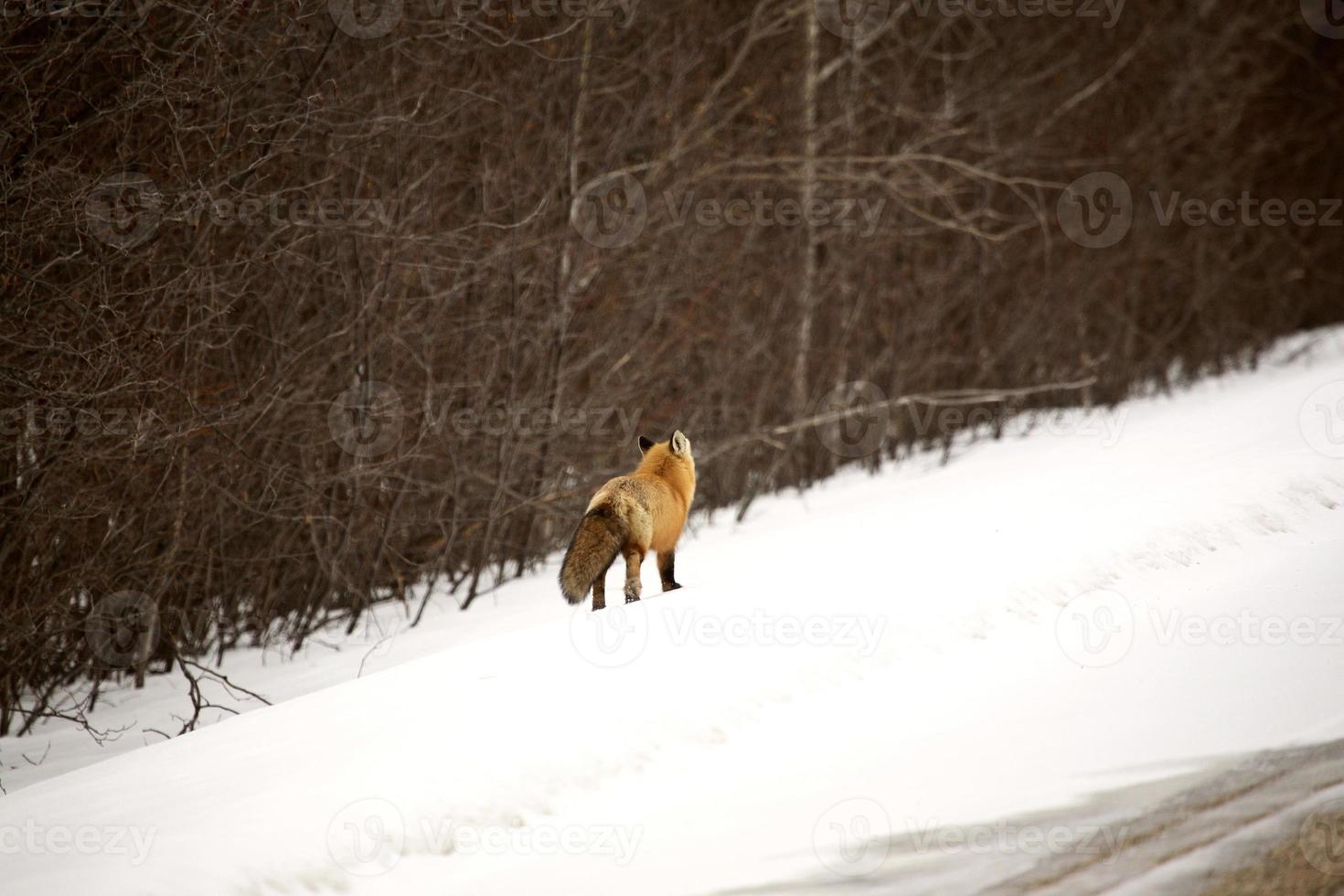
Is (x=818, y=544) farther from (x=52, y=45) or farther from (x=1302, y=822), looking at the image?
(x=52, y=45)

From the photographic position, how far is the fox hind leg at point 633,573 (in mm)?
6262

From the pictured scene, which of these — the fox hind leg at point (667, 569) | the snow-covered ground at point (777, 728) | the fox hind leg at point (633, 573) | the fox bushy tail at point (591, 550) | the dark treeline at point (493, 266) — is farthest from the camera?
the dark treeline at point (493, 266)

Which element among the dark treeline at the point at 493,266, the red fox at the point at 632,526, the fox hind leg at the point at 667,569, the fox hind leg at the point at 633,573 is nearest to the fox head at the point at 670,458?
the red fox at the point at 632,526

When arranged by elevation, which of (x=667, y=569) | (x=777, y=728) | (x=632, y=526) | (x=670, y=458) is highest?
(x=670, y=458)

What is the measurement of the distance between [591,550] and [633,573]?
16.1 inches

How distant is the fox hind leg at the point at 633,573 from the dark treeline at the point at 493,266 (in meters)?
2.94

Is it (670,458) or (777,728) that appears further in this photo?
(670,458)

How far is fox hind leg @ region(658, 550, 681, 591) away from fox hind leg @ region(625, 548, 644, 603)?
0.38 metres

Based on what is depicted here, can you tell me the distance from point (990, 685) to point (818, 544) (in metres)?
3.01

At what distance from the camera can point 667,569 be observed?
A: 681 cm

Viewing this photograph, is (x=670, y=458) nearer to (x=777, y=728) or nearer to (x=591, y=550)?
(x=591, y=550)

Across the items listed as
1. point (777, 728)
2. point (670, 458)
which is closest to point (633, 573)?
point (670, 458)

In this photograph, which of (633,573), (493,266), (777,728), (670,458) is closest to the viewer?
(777,728)

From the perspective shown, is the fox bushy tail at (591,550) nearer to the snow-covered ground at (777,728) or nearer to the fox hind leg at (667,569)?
the snow-covered ground at (777,728)
